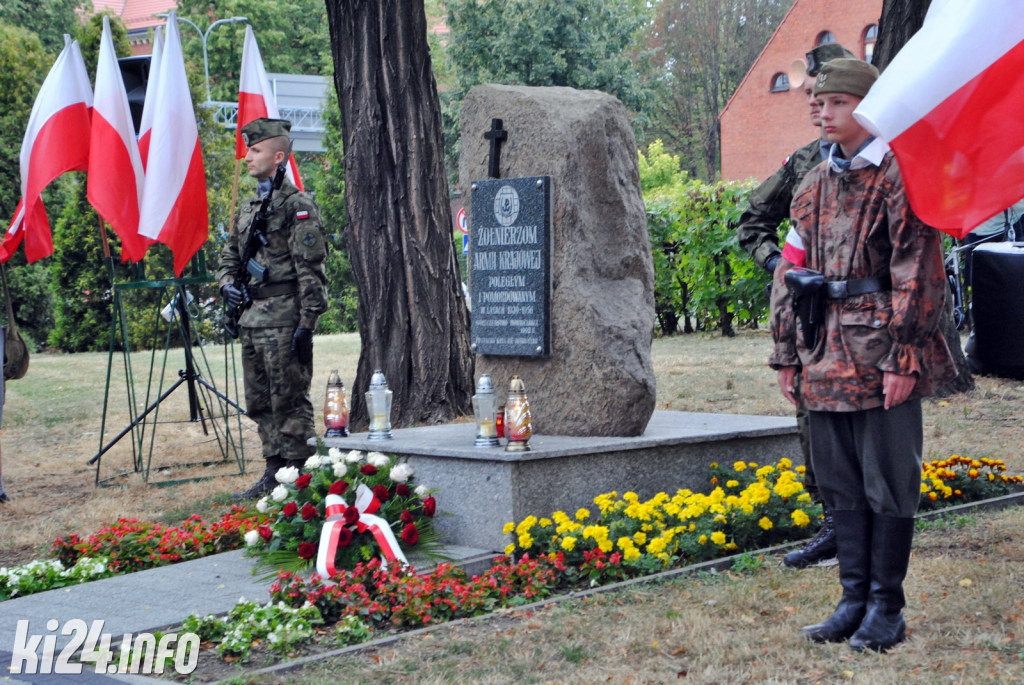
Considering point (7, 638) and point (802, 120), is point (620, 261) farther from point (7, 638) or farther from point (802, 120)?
point (802, 120)

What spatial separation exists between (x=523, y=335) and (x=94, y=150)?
13.2 feet

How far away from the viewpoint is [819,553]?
5.18 metres

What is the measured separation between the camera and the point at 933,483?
246 inches

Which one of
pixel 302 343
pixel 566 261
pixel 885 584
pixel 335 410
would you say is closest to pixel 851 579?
pixel 885 584

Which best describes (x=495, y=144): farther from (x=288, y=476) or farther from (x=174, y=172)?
(x=174, y=172)

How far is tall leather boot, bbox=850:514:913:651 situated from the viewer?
3.90m

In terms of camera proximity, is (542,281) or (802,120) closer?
(542,281)

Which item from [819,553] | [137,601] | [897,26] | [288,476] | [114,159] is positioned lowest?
[137,601]

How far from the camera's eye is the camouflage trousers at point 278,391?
726 cm

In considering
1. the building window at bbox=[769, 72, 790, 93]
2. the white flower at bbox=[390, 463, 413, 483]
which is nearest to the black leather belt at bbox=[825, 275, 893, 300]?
the white flower at bbox=[390, 463, 413, 483]

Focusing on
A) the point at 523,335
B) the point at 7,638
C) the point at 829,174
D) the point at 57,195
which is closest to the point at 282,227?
the point at 523,335

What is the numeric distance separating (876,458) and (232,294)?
457cm

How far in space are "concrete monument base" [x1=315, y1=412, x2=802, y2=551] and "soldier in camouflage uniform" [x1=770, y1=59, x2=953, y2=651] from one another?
1683 mm

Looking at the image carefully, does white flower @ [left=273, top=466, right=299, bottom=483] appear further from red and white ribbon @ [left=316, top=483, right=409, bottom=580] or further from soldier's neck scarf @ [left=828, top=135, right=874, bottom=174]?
soldier's neck scarf @ [left=828, top=135, right=874, bottom=174]
